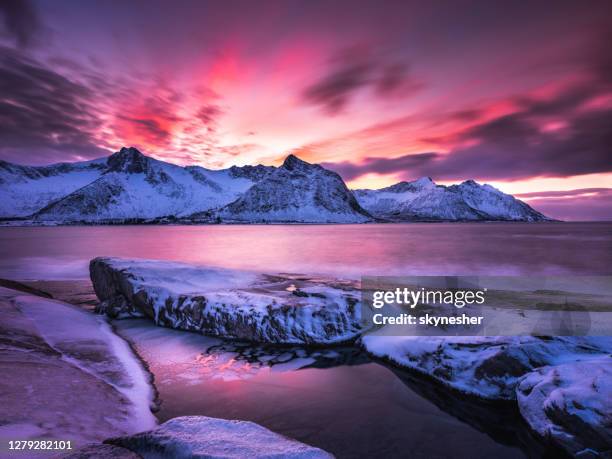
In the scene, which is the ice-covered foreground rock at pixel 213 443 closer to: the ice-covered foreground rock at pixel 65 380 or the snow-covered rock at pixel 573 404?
the ice-covered foreground rock at pixel 65 380

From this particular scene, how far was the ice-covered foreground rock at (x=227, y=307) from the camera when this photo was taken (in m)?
6.94

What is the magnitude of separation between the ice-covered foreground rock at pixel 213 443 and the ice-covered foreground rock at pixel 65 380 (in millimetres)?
706

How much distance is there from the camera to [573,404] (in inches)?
147

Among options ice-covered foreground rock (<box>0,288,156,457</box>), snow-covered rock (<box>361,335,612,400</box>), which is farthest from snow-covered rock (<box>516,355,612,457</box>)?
ice-covered foreground rock (<box>0,288,156,457</box>)

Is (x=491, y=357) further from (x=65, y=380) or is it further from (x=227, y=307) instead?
(x=65, y=380)

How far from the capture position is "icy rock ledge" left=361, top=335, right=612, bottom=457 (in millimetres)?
3602

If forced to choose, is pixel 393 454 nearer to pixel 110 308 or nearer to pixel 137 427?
pixel 137 427

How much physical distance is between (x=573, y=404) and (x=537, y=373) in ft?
2.96

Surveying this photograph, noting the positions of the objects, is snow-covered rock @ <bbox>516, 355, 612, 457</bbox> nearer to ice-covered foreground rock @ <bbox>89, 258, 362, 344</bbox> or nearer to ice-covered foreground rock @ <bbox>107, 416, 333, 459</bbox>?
ice-covered foreground rock @ <bbox>107, 416, 333, 459</bbox>

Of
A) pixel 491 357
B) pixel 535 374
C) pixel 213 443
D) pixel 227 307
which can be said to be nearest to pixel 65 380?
pixel 213 443

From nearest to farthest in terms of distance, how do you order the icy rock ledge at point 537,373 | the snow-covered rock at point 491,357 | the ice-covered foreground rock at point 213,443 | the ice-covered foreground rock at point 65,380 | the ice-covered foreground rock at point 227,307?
1. the ice-covered foreground rock at point 213,443
2. the ice-covered foreground rock at point 65,380
3. the icy rock ledge at point 537,373
4. the snow-covered rock at point 491,357
5. the ice-covered foreground rock at point 227,307

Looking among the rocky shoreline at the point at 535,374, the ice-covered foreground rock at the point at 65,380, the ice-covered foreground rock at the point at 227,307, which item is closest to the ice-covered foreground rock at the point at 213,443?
the rocky shoreline at the point at 535,374

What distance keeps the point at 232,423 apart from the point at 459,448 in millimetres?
2637

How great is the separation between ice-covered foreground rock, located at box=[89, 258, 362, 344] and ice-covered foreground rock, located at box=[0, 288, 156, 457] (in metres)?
1.30
